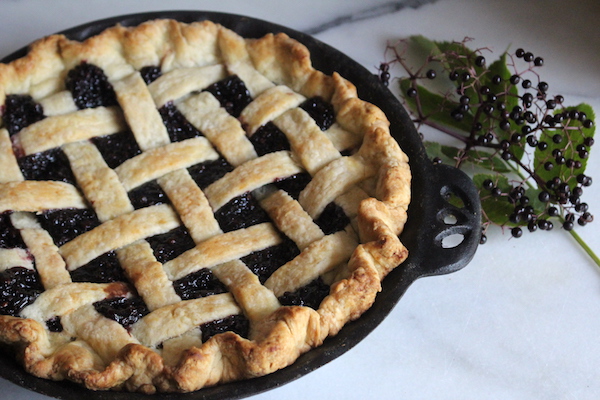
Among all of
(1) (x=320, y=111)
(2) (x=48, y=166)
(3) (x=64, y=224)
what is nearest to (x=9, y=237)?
(3) (x=64, y=224)

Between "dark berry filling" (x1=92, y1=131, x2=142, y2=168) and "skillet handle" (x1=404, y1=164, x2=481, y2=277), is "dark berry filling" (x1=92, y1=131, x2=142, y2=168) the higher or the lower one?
the higher one

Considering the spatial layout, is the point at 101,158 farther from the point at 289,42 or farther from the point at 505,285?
the point at 505,285

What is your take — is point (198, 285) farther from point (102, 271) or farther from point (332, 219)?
point (332, 219)

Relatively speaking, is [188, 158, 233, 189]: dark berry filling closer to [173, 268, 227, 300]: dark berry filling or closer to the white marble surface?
[173, 268, 227, 300]: dark berry filling

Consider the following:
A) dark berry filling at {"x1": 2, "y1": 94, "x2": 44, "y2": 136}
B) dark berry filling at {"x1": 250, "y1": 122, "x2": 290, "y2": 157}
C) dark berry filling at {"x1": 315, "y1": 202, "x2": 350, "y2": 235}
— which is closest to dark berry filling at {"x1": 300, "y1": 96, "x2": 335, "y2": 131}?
dark berry filling at {"x1": 250, "y1": 122, "x2": 290, "y2": 157}

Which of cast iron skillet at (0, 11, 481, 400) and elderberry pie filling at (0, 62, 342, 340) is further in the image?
elderberry pie filling at (0, 62, 342, 340)

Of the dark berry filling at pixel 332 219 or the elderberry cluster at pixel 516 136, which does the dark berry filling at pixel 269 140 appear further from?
the elderberry cluster at pixel 516 136

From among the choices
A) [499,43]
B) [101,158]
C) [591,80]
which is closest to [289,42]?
[101,158]
